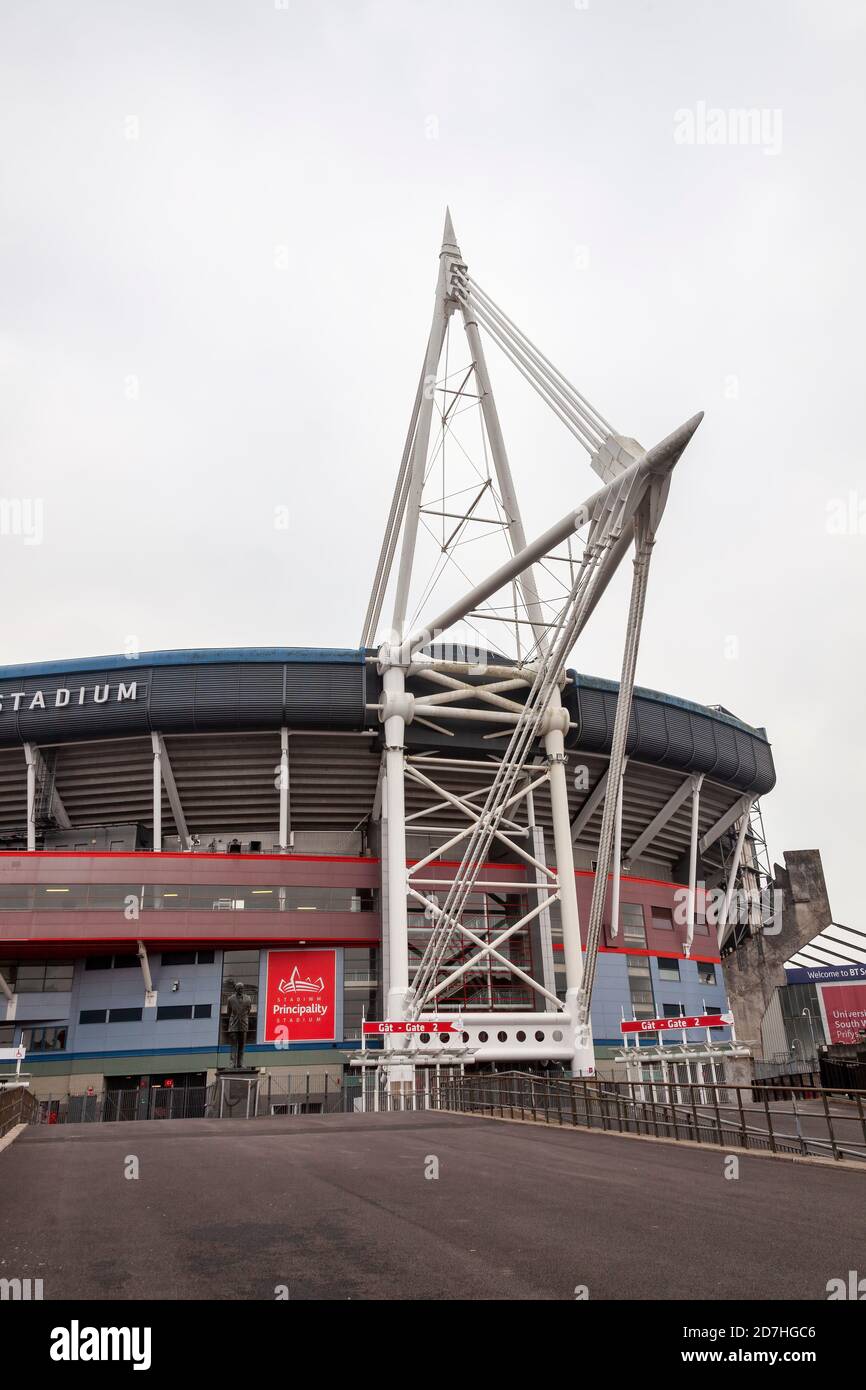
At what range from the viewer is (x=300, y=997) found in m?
48.8

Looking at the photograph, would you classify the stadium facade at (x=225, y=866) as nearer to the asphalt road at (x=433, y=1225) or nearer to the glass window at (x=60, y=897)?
the glass window at (x=60, y=897)

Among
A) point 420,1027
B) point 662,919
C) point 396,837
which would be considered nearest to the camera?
point 420,1027

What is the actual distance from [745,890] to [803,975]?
36.7ft

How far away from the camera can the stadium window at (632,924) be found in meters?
54.8

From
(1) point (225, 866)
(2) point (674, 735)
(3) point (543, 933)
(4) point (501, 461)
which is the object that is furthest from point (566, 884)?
(4) point (501, 461)

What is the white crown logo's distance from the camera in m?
→ 48.9

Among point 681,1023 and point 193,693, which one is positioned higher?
point 193,693

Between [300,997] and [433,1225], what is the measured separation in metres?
42.2

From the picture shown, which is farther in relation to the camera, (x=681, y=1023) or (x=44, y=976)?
(x=44, y=976)

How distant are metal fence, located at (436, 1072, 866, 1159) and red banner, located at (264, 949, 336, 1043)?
48.6ft

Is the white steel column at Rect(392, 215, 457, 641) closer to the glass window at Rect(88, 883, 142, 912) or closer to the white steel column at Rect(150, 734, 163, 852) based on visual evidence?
the white steel column at Rect(150, 734, 163, 852)

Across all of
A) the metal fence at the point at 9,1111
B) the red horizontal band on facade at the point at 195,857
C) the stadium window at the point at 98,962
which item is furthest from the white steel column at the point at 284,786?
the metal fence at the point at 9,1111

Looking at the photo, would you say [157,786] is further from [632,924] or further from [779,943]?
[779,943]
